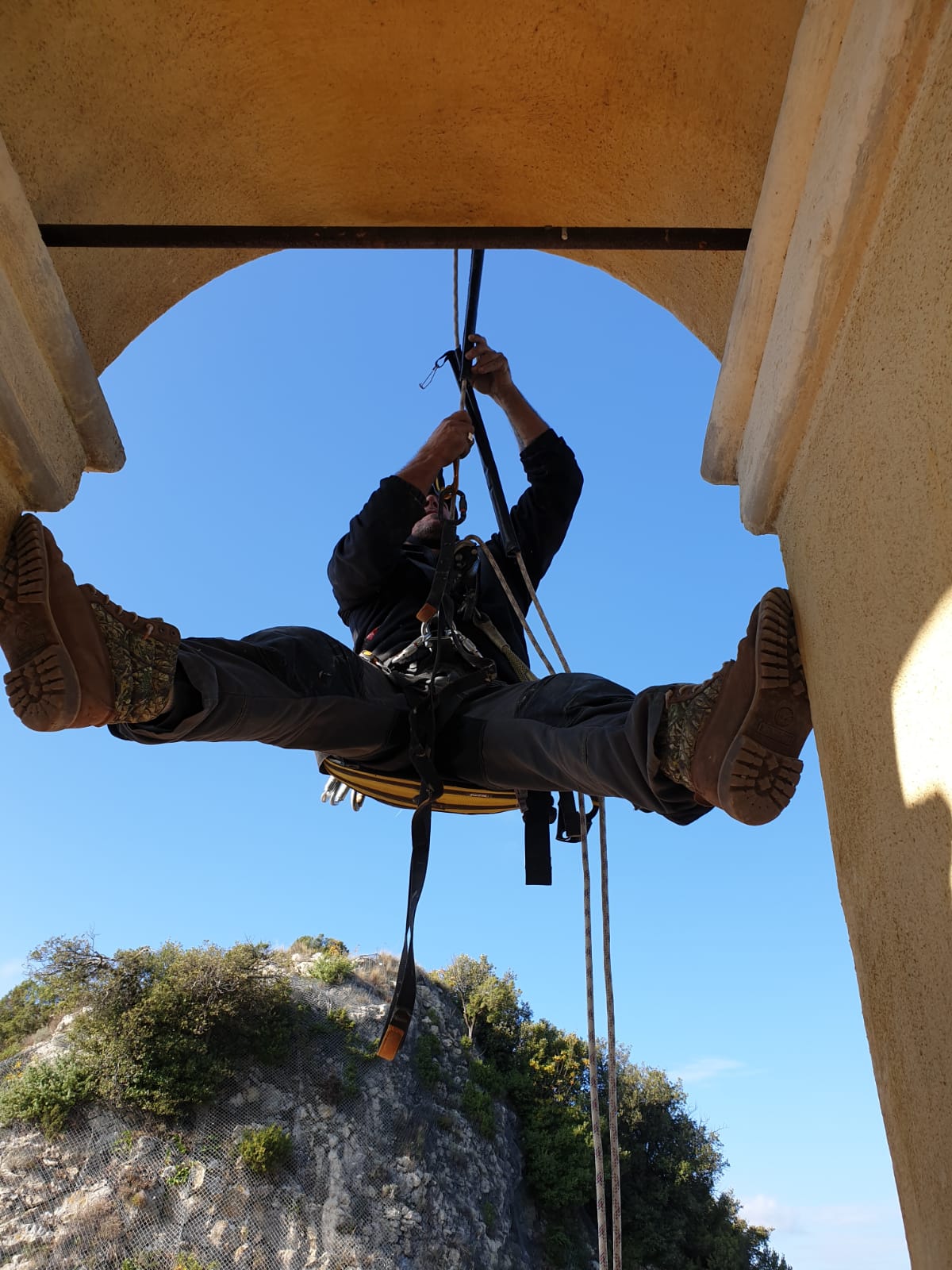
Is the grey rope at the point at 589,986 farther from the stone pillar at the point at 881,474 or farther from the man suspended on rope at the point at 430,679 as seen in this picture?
the stone pillar at the point at 881,474

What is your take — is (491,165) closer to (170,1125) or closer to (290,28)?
(290,28)

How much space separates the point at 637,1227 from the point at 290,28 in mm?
28871

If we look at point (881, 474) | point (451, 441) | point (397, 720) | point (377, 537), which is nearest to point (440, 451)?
point (451, 441)

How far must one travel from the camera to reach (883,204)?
5.25 feet

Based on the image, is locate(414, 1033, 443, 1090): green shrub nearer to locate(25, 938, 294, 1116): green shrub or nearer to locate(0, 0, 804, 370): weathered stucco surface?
locate(25, 938, 294, 1116): green shrub

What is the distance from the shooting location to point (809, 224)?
182 cm

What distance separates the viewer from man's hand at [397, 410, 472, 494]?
3.42 m

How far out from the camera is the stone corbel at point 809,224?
1503 mm

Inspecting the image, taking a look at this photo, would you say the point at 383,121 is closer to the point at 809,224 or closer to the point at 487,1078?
the point at 809,224

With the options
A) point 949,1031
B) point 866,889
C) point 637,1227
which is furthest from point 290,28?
point 637,1227

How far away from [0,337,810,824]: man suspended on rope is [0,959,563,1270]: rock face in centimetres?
2005

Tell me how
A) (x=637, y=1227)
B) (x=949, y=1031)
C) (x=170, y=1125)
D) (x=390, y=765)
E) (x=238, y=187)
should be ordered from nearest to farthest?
(x=949, y=1031) → (x=238, y=187) → (x=390, y=765) → (x=170, y=1125) → (x=637, y=1227)

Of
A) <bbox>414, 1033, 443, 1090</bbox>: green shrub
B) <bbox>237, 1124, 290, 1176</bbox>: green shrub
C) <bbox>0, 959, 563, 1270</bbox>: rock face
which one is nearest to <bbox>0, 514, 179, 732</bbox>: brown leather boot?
<bbox>0, 959, 563, 1270</bbox>: rock face

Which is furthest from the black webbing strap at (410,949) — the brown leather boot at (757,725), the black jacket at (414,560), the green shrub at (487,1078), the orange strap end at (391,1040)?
the green shrub at (487,1078)
